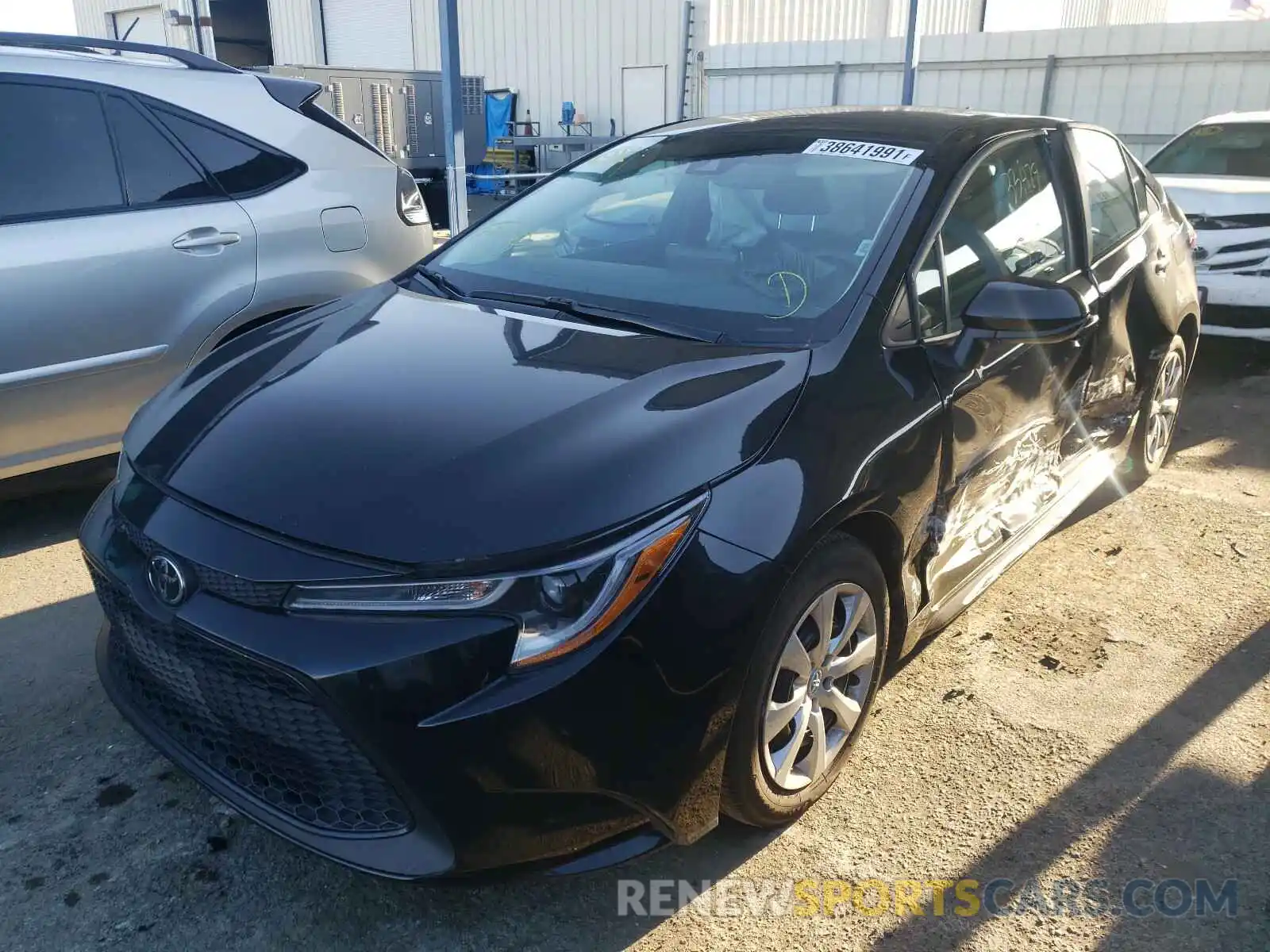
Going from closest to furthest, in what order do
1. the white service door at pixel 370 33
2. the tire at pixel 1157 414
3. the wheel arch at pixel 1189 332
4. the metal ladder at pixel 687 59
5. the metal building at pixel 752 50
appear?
the tire at pixel 1157 414, the wheel arch at pixel 1189 332, the metal building at pixel 752 50, the metal ladder at pixel 687 59, the white service door at pixel 370 33

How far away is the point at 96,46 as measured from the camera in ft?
13.4

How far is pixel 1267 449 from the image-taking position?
205 inches

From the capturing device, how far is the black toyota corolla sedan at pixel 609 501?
181 centimetres

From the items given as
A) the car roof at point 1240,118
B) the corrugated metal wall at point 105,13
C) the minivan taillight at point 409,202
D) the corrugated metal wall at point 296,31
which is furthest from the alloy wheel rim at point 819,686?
the corrugated metal wall at point 105,13

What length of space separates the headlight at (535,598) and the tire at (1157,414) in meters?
3.11

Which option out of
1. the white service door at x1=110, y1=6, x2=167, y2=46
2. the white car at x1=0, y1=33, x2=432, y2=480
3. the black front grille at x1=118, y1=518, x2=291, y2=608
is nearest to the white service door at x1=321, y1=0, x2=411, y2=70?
the white service door at x1=110, y1=6, x2=167, y2=46

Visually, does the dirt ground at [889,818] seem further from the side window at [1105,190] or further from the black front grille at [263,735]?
the side window at [1105,190]

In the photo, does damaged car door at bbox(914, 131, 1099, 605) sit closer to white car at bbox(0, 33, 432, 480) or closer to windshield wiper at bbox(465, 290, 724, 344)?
windshield wiper at bbox(465, 290, 724, 344)

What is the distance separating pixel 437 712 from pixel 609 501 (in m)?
0.48

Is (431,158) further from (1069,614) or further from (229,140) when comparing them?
(1069,614)

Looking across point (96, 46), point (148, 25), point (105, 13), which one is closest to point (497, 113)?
point (148, 25)

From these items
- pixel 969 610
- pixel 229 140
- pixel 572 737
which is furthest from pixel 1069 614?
pixel 229 140

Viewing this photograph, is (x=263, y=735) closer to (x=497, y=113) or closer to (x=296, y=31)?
(x=497, y=113)
